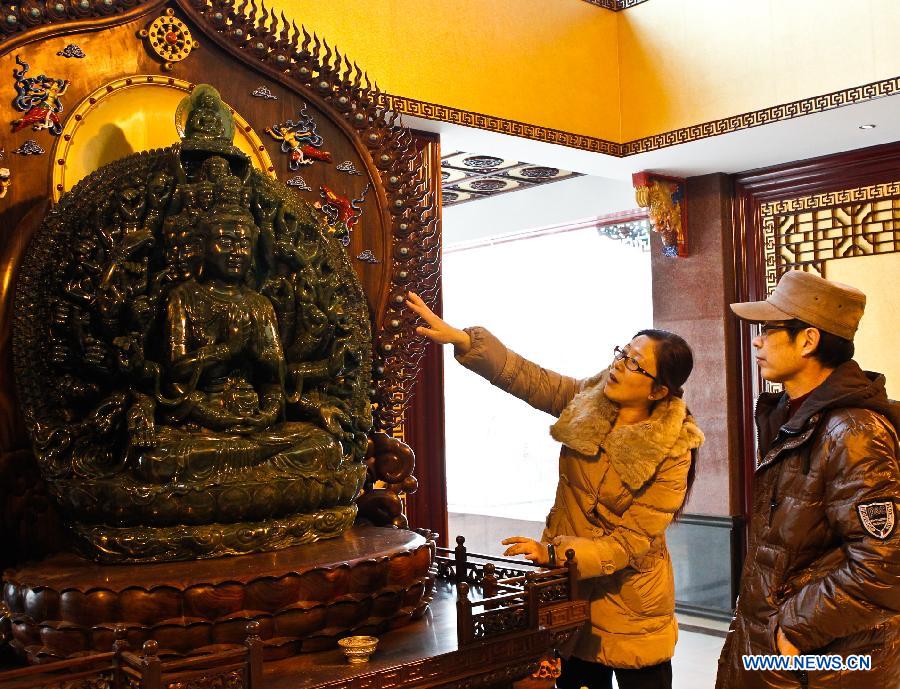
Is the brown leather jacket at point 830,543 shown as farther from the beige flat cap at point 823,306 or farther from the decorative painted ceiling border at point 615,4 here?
the decorative painted ceiling border at point 615,4

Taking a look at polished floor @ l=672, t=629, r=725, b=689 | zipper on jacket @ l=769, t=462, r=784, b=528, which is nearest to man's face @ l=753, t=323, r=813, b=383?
zipper on jacket @ l=769, t=462, r=784, b=528

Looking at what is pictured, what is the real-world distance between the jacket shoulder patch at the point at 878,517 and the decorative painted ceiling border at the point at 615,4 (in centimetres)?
354

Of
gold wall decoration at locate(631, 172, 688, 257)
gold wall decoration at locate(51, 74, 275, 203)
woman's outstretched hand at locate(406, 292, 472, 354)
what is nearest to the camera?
gold wall decoration at locate(51, 74, 275, 203)

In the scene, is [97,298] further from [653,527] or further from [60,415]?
[653,527]

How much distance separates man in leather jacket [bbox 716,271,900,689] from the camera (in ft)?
6.56

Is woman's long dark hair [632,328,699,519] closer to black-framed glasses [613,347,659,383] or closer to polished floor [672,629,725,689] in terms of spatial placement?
black-framed glasses [613,347,659,383]

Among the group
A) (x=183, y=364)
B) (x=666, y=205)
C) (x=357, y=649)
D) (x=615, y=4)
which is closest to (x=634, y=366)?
(x=357, y=649)

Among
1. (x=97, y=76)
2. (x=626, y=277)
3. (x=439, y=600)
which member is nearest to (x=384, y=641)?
(x=439, y=600)

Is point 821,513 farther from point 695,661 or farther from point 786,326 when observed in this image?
point 695,661

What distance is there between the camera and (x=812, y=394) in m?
2.20

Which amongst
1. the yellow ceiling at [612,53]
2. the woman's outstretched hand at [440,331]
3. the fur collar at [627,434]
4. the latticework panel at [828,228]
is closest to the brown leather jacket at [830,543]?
the fur collar at [627,434]

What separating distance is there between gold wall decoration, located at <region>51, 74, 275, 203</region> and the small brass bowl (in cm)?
152

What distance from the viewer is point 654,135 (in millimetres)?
4945

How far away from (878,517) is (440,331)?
1.46m
